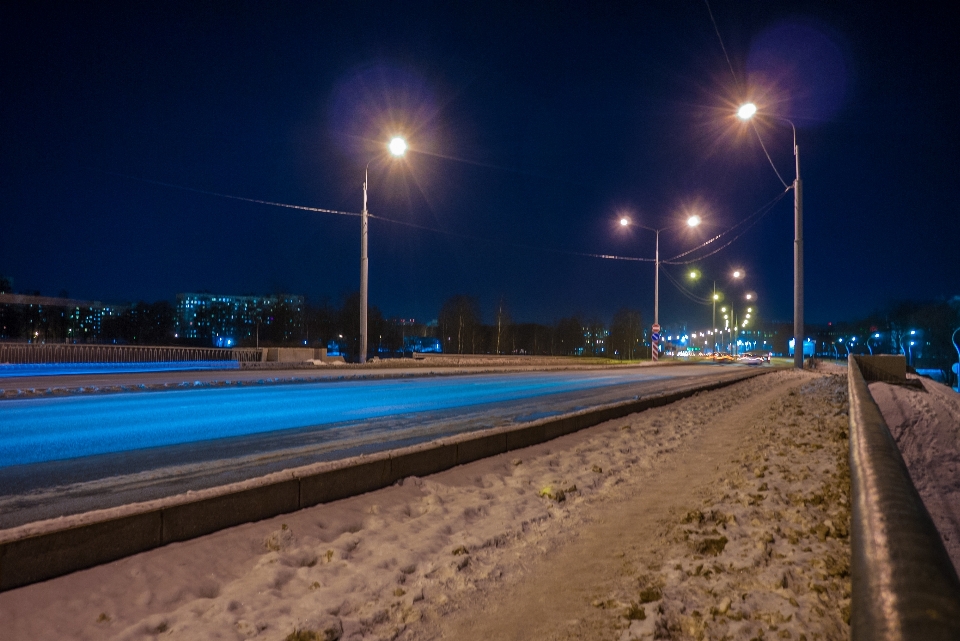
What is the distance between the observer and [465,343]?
303ft

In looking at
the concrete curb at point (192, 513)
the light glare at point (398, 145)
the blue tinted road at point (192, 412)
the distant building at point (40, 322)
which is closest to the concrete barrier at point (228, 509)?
the concrete curb at point (192, 513)

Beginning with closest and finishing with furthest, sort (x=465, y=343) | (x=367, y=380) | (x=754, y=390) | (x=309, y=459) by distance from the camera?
(x=309, y=459) < (x=754, y=390) < (x=367, y=380) < (x=465, y=343)

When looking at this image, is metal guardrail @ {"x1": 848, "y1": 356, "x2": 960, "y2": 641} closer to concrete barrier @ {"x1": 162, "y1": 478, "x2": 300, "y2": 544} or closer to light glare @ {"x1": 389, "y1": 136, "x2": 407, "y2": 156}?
concrete barrier @ {"x1": 162, "y1": 478, "x2": 300, "y2": 544}

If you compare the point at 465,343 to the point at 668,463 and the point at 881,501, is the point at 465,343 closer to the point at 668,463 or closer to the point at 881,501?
the point at 668,463

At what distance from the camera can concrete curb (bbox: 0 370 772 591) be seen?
156 inches

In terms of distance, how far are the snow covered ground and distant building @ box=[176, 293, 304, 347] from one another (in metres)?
57.7

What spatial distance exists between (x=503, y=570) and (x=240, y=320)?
4695 inches

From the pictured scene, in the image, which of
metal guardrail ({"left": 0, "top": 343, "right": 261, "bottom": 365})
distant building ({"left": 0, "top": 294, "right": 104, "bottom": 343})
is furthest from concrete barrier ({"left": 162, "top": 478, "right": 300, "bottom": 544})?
distant building ({"left": 0, "top": 294, "right": 104, "bottom": 343})

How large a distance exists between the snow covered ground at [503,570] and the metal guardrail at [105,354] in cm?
3059

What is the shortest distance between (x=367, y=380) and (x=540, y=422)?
14111mm

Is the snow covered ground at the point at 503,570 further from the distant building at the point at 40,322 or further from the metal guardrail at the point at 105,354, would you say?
the distant building at the point at 40,322

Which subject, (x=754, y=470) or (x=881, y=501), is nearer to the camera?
(x=881, y=501)

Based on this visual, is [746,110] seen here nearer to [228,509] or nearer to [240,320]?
[228,509]

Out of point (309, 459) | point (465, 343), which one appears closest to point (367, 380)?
point (309, 459)
